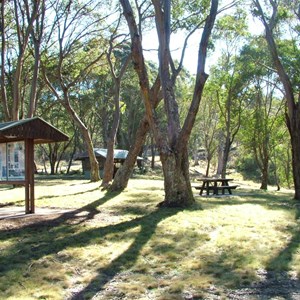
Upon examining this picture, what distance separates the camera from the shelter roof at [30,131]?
993 cm

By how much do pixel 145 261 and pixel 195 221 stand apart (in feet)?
10.2

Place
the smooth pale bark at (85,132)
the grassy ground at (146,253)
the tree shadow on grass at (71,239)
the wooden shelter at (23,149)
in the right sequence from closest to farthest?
the grassy ground at (146,253)
the tree shadow on grass at (71,239)
the wooden shelter at (23,149)
the smooth pale bark at (85,132)

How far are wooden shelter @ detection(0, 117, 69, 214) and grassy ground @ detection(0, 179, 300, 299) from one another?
1265 mm

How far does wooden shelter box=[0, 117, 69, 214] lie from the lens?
10.3m

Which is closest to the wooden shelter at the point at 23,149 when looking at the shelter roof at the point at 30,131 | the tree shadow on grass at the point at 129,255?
the shelter roof at the point at 30,131

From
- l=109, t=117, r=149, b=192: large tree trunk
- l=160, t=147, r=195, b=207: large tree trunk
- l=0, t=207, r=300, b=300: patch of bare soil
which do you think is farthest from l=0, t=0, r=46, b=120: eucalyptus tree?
l=0, t=207, r=300, b=300: patch of bare soil

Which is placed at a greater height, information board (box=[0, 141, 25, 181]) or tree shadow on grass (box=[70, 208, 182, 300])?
information board (box=[0, 141, 25, 181])

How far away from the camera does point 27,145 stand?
1076cm

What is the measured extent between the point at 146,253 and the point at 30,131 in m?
5.01

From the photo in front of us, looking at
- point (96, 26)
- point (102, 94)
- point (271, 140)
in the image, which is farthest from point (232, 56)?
point (102, 94)

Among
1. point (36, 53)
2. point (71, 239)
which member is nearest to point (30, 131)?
point (71, 239)

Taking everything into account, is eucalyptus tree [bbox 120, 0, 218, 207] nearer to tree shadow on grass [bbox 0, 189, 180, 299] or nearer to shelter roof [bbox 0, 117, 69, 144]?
tree shadow on grass [bbox 0, 189, 180, 299]

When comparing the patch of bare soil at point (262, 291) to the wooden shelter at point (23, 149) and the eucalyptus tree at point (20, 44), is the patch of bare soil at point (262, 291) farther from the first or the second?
the eucalyptus tree at point (20, 44)

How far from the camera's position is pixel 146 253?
273 inches
